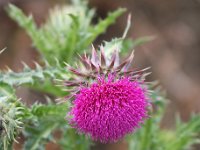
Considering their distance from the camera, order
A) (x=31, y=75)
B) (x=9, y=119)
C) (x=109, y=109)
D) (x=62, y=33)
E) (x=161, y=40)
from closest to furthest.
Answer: (x=109, y=109), (x=9, y=119), (x=31, y=75), (x=62, y=33), (x=161, y=40)

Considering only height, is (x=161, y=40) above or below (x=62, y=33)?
above

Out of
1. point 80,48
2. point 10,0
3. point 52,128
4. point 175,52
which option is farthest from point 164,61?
point 52,128

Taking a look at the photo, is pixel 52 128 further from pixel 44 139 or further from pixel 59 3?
pixel 59 3

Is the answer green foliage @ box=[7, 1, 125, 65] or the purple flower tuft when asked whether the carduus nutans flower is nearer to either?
the purple flower tuft

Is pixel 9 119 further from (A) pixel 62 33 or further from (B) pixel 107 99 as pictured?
(A) pixel 62 33

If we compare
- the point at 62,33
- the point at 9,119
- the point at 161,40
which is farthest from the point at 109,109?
the point at 161,40

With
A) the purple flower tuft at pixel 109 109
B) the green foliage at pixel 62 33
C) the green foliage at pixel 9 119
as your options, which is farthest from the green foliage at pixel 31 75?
the purple flower tuft at pixel 109 109

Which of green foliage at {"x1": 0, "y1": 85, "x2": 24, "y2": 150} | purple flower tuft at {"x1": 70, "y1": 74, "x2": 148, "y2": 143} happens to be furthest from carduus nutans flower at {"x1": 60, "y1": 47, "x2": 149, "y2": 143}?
green foliage at {"x1": 0, "y1": 85, "x2": 24, "y2": 150}
